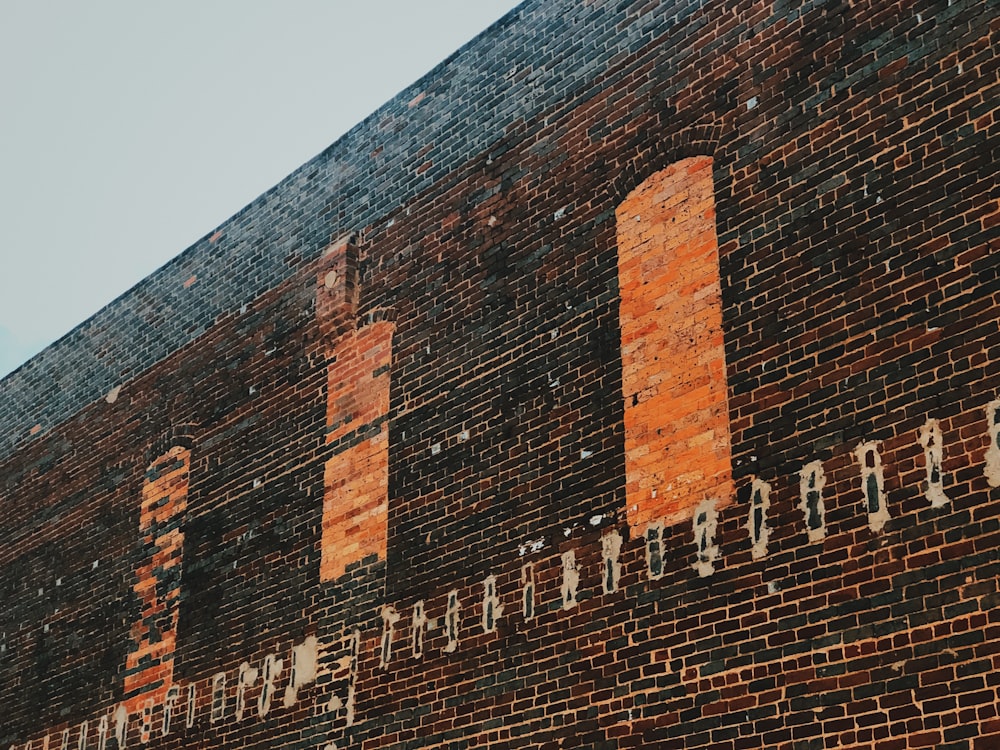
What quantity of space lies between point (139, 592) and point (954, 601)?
8.44 m

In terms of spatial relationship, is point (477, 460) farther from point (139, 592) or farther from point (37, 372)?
point (37, 372)

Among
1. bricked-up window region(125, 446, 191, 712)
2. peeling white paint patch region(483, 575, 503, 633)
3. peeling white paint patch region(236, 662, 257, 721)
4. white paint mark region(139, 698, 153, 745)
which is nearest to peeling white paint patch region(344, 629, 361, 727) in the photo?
peeling white paint patch region(236, 662, 257, 721)

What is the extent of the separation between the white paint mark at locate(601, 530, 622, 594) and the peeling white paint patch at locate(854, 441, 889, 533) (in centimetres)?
187

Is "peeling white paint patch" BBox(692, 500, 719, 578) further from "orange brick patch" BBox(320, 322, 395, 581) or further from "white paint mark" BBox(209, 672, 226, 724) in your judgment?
"white paint mark" BBox(209, 672, 226, 724)

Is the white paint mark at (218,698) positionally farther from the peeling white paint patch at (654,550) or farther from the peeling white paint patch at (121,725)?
the peeling white paint patch at (654,550)

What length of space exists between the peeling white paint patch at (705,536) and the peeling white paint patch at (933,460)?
1467 millimetres

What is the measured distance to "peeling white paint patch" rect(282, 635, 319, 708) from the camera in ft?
37.9

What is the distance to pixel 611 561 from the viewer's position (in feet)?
31.6

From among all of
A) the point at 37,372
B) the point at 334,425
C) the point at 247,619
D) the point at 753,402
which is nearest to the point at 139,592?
the point at 247,619

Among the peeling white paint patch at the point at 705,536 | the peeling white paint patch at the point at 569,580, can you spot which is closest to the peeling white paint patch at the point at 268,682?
the peeling white paint patch at the point at 569,580

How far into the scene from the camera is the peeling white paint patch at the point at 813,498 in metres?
8.52

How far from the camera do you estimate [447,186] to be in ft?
40.7

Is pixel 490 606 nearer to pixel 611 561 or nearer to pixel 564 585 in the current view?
pixel 564 585


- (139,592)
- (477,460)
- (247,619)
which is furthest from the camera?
(139,592)
